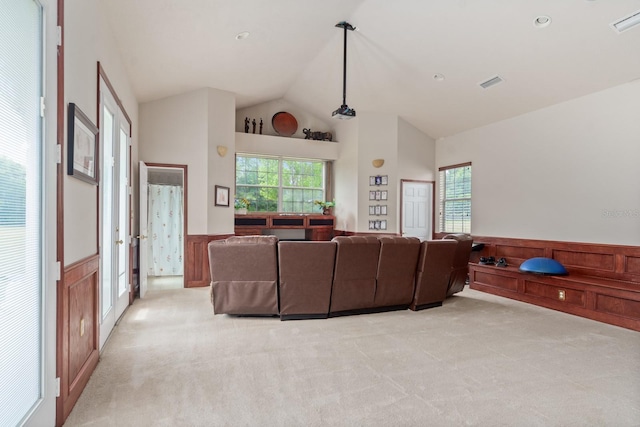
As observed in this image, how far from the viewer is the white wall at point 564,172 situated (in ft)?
14.5

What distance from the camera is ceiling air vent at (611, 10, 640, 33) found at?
342 centimetres

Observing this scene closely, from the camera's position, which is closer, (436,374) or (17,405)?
(17,405)

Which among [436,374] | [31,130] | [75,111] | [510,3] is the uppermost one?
[510,3]

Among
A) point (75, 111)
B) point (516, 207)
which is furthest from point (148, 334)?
point (516, 207)

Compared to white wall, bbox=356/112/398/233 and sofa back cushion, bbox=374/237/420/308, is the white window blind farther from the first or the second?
white wall, bbox=356/112/398/233

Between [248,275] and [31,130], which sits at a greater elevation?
[31,130]

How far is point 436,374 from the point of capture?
264cm

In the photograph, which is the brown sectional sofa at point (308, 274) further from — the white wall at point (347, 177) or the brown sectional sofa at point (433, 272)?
the white wall at point (347, 177)

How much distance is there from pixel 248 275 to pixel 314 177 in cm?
455

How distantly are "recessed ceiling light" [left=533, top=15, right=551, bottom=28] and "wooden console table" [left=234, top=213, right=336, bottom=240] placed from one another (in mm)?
4928

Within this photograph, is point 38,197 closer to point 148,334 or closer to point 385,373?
point 148,334

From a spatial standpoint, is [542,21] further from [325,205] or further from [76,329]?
[76,329]

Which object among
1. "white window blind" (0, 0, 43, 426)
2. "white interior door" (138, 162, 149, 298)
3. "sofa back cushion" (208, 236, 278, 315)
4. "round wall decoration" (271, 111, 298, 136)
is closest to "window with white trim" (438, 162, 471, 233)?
"round wall decoration" (271, 111, 298, 136)

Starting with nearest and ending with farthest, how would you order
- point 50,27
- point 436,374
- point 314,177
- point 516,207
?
point 50,27, point 436,374, point 516,207, point 314,177
